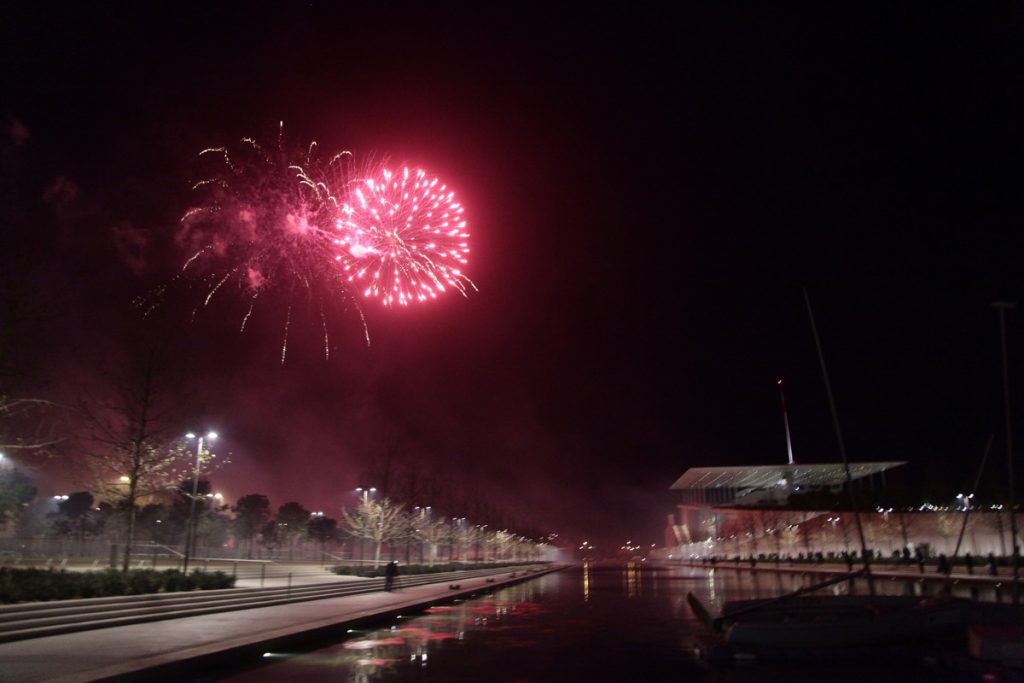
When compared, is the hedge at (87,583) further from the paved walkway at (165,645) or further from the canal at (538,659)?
the canal at (538,659)

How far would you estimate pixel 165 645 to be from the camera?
45.3 ft

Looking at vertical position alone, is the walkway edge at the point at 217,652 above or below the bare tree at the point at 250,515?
below

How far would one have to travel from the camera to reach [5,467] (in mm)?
27453

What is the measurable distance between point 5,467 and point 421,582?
22765 mm

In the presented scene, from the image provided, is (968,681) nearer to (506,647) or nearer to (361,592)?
(506,647)

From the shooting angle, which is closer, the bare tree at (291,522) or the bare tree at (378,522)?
the bare tree at (378,522)

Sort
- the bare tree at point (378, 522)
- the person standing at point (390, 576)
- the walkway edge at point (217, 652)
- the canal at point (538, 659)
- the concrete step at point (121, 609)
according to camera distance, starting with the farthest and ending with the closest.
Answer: the bare tree at point (378, 522), the person standing at point (390, 576), the concrete step at point (121, 609), the canal at point (538, 659), the walkway edge at point (217, 652)

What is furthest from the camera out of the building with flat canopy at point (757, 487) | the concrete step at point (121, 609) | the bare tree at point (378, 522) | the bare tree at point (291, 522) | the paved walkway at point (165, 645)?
the bare tree at point (291, 522)

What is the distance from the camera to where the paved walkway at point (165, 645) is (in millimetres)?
10969

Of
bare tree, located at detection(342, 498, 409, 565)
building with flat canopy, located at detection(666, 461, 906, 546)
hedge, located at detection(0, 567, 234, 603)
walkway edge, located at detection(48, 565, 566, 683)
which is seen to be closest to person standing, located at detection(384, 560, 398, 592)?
hedge, located at detection(0, 567, 234, 603)

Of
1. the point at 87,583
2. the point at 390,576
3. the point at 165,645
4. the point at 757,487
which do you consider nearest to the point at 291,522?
the point at 757,487

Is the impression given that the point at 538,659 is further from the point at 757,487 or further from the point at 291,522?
the point at 757,487

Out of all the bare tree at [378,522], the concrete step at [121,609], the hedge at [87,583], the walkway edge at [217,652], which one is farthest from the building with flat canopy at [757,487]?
the walkway edge at [217,652]

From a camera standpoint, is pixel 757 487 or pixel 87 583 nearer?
pixel 87 583
